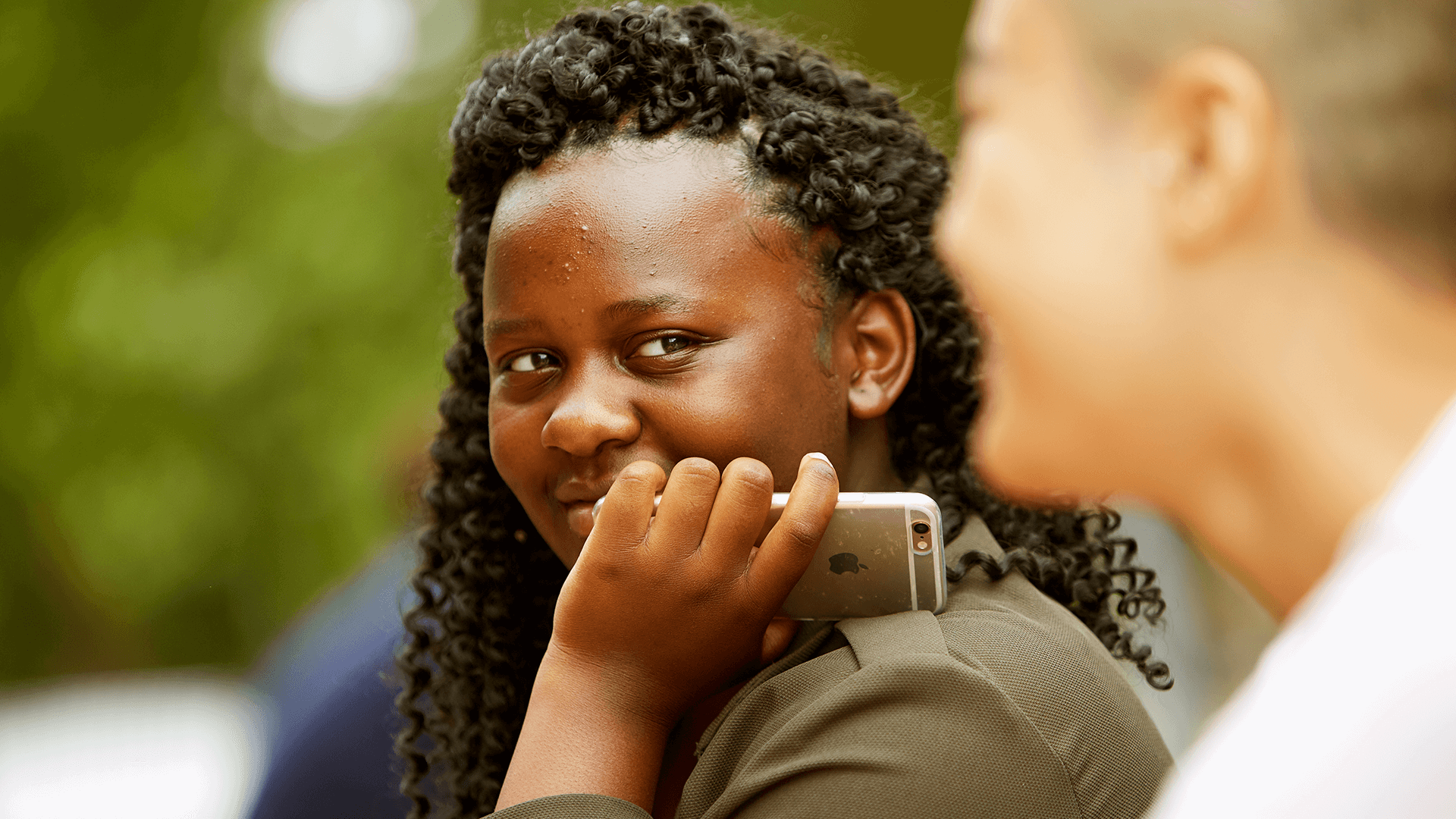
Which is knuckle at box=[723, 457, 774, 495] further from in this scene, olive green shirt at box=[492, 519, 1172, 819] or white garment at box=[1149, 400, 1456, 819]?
white garment at box=[1149, 400, 1456, 819]

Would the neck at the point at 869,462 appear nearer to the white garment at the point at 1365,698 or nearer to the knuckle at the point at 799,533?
the knuckle at the point at 799,533

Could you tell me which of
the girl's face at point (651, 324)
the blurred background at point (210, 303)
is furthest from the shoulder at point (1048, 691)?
the blurred background at point (210, 303)

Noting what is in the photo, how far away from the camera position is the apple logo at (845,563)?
Result: 1629mm

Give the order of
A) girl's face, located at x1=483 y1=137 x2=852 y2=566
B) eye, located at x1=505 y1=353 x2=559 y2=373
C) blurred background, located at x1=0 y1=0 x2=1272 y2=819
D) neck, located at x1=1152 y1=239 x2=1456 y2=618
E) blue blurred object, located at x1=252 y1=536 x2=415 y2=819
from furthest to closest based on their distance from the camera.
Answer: blurred background, located at x1=0 y1=0 x2=1272 y2=819
blue blurred object, located at x1=252 y1=536 x2=415 y2=819
eye, located at x1=505 y1=353 x2=559 y2=373
girl's face, located at x1=483 y1=137 x2=852 y2=566
neck, located at x1=1152 y1=239 x2=1456 y2=618

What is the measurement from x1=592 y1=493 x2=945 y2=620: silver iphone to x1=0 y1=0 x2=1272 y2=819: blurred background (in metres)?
4.85

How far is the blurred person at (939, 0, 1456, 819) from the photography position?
Result: 78cm

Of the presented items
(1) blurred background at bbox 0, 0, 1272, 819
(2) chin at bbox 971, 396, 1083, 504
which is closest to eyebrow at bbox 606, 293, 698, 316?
(2) chin at bbox 971, 396, 1083, 504

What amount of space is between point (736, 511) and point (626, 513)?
0.13 meters

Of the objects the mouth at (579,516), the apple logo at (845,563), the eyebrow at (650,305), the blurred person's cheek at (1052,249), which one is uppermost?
the blurred person's cheek at (1052,249)

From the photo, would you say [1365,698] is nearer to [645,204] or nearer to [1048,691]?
[1048,691]

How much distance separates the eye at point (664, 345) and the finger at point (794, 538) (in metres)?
0.31

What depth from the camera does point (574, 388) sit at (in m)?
1.74

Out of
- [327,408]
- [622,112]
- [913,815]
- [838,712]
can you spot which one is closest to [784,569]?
[838,712]

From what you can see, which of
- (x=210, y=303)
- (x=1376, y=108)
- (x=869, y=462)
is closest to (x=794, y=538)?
(x=869, y=462)
